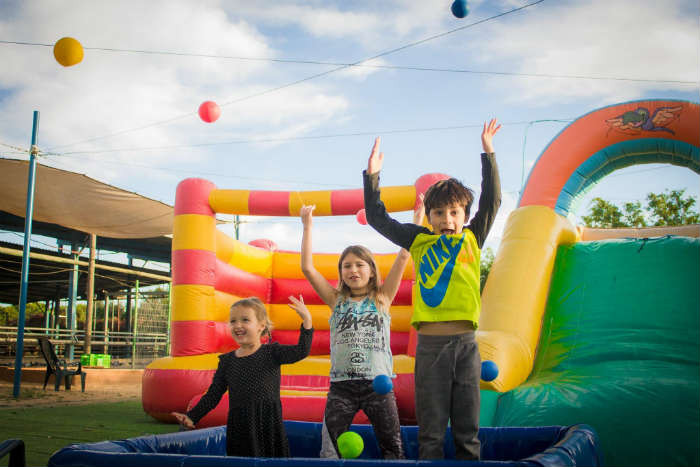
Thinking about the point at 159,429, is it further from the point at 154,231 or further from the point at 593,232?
the point at 154,231

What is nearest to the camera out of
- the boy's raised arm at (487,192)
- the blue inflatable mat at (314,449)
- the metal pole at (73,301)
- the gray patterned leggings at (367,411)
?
the blue inflatable mat at (314,449)

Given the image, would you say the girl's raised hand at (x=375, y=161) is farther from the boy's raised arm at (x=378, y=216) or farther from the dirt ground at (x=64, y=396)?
the dirt ground at (x=64, y=396)

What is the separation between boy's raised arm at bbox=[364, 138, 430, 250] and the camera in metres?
2.06

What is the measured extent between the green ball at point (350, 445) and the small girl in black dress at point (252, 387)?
0.85 ft

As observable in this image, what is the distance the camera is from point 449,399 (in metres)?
1.78

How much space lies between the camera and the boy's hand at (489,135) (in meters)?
2.00

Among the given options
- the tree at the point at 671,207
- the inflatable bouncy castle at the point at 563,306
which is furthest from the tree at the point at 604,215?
the inflatable bouncy castle at the point at 563,306

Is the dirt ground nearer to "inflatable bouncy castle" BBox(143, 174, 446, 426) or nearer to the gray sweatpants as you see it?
"inflatable bouncy castle" BBox(143, 174, 446, 426)

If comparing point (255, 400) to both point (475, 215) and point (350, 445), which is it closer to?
point (350, 445)

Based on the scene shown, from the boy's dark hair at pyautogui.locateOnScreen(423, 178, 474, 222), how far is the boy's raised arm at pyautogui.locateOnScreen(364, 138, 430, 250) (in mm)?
126

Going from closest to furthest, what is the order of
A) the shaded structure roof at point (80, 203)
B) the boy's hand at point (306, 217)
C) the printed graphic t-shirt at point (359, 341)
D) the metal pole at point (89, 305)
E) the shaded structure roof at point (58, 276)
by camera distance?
the printed graphic t-shirt at point (359, 341)
the boy's hand at point (306, 217)
the shaded structure roof at point (80, 203)
the metal pole at point (89, 305)
the shaded structure roof at point (58, 276)

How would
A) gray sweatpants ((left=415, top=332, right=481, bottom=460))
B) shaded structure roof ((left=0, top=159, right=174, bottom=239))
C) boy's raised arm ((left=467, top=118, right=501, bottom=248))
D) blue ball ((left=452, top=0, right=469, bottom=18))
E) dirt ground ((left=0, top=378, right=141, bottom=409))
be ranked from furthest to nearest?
1. shaded structure roof ((left=0, top=159, right=174, bottom=239))
2. dirt ground ((left=0, top=378, right=141, bottom=409))
3. blue ball ((left=452, top=0, right=469, bottom=18))
4. boy's raised arm ((left=467, top=118, right=501, bottom=248))
5. gray sweatpants ((left=415, top=332, right=481, bottom=460))

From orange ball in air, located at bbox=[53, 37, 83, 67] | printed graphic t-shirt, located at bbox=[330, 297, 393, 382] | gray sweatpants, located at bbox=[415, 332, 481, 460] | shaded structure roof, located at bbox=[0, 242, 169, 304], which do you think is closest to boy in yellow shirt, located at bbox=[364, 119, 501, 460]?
gray sweatpants, located at bbox=[415, 332, 481, 460]

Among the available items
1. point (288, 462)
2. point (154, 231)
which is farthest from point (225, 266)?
point (154, 231)
